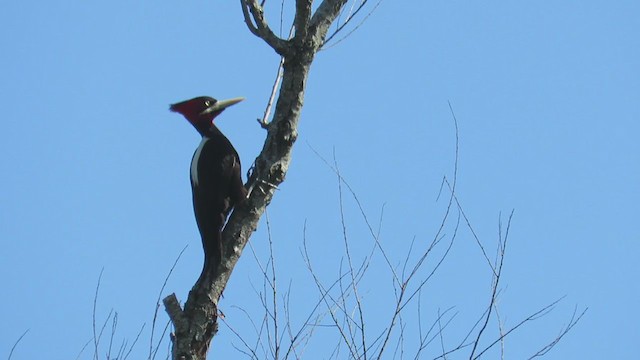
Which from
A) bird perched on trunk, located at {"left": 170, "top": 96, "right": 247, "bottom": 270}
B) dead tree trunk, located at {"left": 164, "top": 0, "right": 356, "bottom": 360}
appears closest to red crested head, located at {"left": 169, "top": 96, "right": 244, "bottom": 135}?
bird perched on trunk, located at {"left": 170, "top": 96, "right": 247, "bottom": 270}

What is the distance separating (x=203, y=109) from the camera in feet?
17.7

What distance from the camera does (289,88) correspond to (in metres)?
3.99

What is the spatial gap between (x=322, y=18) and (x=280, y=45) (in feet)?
0.83

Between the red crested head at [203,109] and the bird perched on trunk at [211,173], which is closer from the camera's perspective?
the bird perched on trunk at [211,173]

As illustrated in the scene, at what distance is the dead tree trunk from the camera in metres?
3.72

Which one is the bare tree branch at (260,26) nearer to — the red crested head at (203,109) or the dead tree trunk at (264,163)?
the dead tree trunk at (264,163)

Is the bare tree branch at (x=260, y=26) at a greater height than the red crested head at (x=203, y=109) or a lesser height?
lesser

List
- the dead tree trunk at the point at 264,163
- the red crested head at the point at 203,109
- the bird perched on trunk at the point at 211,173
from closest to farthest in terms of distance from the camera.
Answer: the dead tree trunk at the point at 264,163
the bird perched on trunk at the point at 211,173
the red crested head at the point at 203,109

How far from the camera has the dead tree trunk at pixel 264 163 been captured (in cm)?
372

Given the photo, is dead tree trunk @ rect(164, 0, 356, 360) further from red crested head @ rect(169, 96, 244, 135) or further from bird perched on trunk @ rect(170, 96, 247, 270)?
red crested head @ rect(169, 96, 244, 135)

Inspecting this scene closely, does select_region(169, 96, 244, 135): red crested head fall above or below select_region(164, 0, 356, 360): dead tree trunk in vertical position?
above

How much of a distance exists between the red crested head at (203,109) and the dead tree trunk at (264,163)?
1.24m

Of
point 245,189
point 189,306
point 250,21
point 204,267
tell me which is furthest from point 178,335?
point 250,21

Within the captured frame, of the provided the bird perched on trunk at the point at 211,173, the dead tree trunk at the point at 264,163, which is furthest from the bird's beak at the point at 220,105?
the dead tree trunk at the point at 264,163
